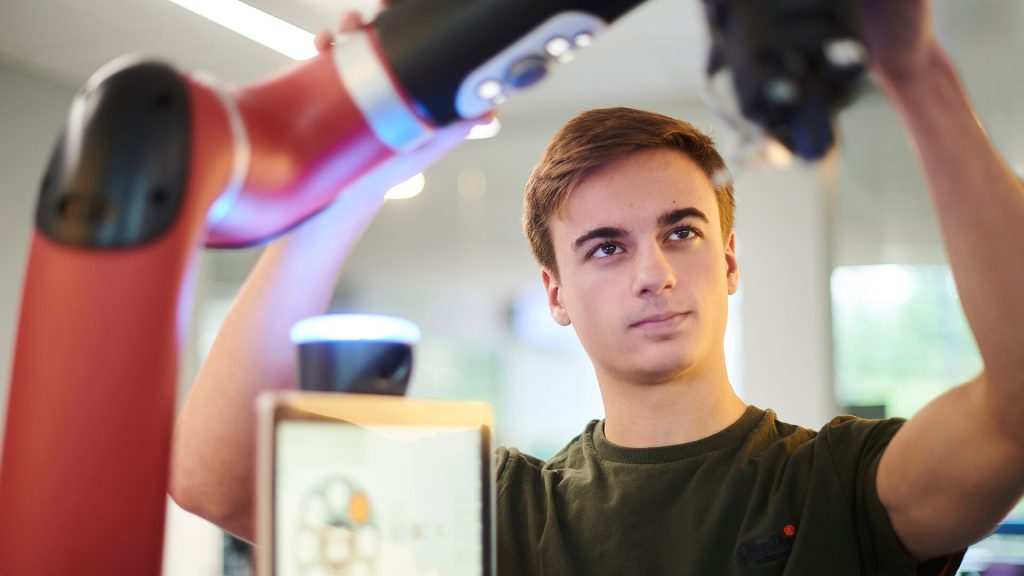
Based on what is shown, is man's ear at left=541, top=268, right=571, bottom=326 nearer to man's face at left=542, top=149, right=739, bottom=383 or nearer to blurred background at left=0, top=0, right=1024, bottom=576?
man's face at left=542, top=149, right=739, bottom=383

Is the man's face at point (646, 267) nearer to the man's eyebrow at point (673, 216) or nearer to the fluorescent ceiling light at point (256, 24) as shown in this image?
the man's eyebrow at point (673, 216)

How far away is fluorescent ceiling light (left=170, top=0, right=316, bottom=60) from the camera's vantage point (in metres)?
2.81

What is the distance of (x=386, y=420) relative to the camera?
0.46 meters

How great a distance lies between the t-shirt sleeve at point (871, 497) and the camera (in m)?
0.79

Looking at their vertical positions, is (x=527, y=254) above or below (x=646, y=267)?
above

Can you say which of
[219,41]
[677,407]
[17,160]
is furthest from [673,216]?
[17,160]

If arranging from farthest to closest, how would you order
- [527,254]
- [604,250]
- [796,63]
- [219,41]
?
[527,254], [219,41], [604,250], [796,63]

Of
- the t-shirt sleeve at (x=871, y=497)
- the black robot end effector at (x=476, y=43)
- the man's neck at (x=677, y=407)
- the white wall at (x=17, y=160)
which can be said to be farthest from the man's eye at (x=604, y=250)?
the white wall at (x=17, y=160)

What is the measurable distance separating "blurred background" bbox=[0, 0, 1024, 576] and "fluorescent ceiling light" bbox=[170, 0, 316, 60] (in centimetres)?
4

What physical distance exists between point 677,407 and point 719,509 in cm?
11

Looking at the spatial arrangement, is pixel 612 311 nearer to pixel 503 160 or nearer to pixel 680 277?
pixel 680 277

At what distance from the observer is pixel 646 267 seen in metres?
0.83

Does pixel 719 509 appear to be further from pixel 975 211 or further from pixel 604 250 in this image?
pixel 975 211

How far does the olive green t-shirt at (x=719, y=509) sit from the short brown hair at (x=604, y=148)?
0.22 metres
